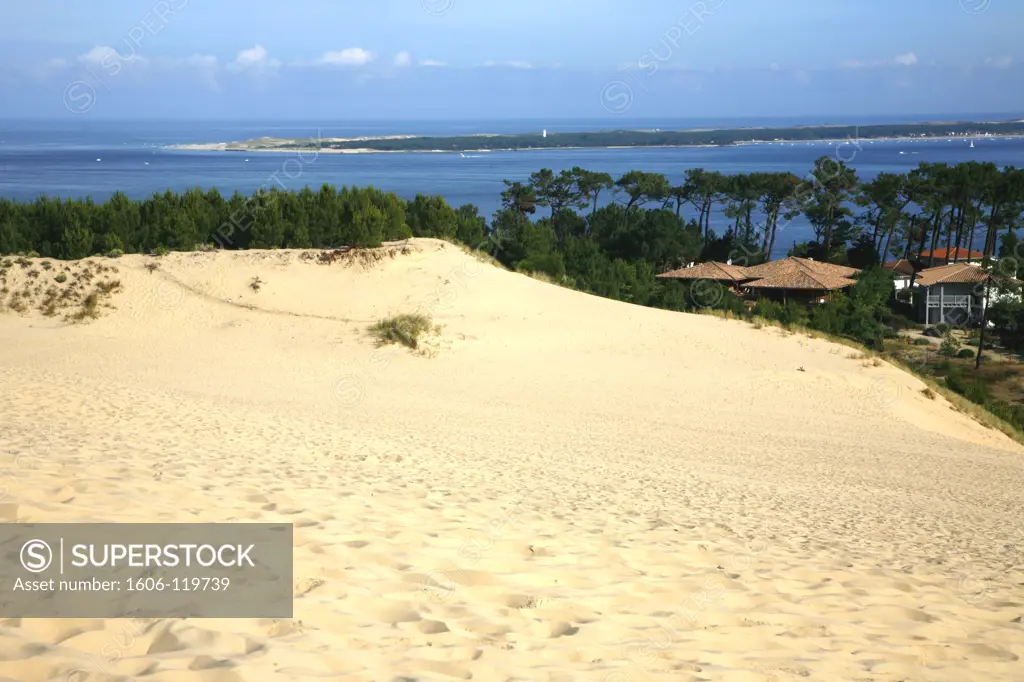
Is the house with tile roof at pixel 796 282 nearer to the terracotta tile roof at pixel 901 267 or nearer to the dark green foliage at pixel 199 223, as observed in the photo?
the terracotta tile roof at pixel 901 267

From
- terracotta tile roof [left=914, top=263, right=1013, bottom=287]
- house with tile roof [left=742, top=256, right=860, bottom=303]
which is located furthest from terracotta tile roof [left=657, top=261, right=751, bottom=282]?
terracotta tile roof [left=914, top=263, right=1013, bottom=287]

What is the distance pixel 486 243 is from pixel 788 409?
2267 centimetres

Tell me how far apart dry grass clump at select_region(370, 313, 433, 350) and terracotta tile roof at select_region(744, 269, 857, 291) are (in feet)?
82.0

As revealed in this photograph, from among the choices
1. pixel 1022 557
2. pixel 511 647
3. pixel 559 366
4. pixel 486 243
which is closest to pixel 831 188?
pixel 486 243

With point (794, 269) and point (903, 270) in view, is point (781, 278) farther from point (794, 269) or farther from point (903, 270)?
point (903, 270)

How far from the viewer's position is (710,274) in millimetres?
42750

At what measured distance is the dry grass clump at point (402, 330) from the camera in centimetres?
2026

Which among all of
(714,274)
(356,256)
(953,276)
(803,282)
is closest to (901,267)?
(953,276)

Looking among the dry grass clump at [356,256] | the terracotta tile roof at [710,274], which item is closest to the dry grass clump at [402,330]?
the dry grass clump at [356,256]

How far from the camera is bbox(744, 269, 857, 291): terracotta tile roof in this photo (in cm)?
4103

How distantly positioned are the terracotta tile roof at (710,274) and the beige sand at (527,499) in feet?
69.8

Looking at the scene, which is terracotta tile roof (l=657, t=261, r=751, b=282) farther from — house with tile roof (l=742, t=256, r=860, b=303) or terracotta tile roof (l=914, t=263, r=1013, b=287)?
terracotta tile roof (l=914, t=263, r=1013, b=287)

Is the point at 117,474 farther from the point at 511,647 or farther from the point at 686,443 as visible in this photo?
the point at 686,443

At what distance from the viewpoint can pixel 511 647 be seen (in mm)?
4547
